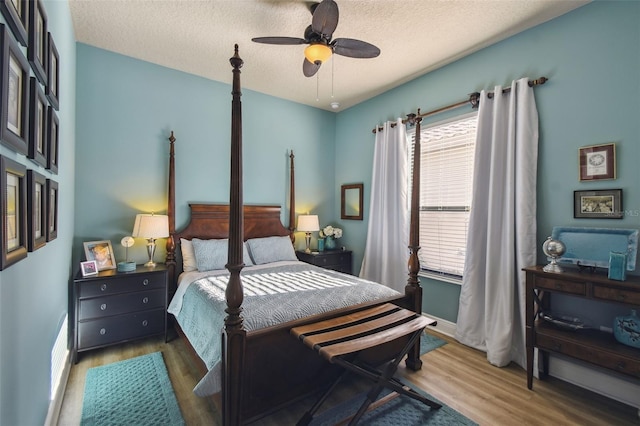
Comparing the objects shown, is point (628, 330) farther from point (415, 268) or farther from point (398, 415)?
point (398, 415)

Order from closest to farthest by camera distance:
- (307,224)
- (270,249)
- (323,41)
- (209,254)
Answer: (323,41)
(209,254)
(270,249)
(307,224)

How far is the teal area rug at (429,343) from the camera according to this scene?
279 centimetres

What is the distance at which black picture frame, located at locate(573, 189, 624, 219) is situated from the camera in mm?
2049

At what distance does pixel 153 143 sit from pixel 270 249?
178cm

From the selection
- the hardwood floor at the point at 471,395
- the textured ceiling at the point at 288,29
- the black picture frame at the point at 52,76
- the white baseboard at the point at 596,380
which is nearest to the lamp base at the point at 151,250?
the hardwood floor at the point at 471,395

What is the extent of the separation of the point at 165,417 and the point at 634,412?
3.04 meters

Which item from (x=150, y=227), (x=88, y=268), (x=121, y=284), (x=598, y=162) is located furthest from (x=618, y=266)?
(x=88, y=268)

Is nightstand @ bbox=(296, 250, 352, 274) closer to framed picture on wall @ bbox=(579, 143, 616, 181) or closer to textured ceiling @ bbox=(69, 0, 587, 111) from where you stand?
textured ceiling @ bbox=(69, 0, 587, 111)

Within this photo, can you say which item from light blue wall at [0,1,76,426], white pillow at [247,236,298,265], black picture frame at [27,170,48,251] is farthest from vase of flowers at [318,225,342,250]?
black picture frame at [27,170,48,251]

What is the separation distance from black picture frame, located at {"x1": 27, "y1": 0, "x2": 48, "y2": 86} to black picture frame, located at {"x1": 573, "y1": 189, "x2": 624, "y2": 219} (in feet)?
11.0

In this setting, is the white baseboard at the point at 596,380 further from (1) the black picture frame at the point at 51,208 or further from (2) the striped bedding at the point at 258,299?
(1) the black picture frame at the point at 51,208

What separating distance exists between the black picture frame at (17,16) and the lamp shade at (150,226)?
1.95 metres

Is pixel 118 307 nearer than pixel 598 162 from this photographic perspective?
No

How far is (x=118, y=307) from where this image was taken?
2643mm
